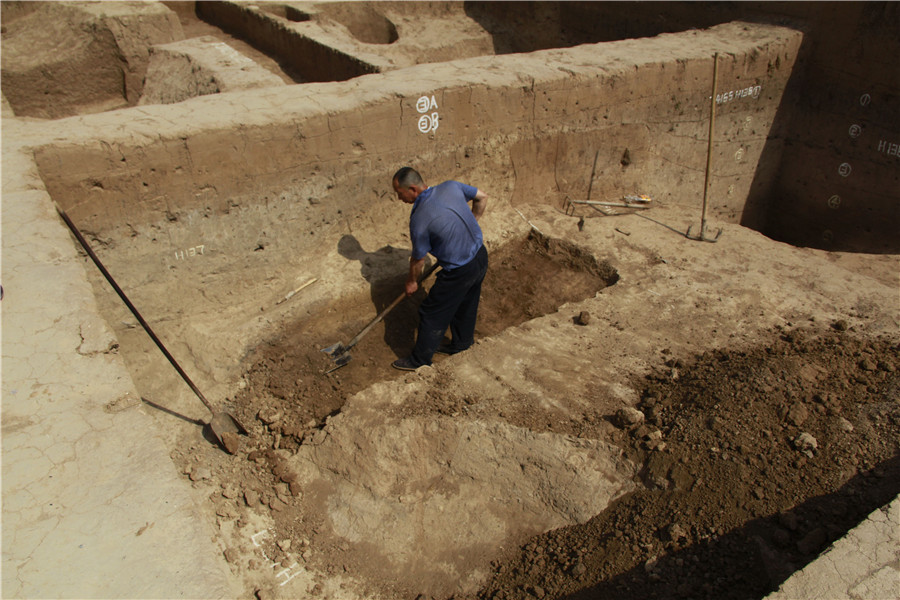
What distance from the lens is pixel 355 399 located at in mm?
4016

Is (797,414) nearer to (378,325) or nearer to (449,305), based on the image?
(449,305)

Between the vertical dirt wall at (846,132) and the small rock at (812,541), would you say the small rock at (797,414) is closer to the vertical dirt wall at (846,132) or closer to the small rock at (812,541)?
the small rock at (812,541)

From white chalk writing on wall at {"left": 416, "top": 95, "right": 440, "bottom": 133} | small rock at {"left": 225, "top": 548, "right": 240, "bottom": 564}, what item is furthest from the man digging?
small rock at {"left": 225, "top": 548, "right": 240, "bottom": 564}

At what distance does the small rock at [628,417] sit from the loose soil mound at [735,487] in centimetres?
4

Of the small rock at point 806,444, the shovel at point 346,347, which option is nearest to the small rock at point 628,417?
the small rock at point 806,444

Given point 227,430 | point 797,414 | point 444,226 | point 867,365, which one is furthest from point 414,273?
point 867,365

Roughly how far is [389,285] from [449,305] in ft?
2.83

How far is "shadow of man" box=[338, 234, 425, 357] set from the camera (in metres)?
5.03

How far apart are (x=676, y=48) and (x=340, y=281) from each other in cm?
422

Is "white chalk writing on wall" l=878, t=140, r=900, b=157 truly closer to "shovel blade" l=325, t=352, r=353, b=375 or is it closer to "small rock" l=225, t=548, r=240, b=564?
"shovel blade" l=325, t=352, r=353, b=375

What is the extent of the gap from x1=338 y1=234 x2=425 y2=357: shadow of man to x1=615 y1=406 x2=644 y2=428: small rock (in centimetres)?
187

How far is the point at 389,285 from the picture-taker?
5121 mm

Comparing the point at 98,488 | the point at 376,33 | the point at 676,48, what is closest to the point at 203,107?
the point at 98,488

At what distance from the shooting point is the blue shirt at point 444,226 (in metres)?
4.14
